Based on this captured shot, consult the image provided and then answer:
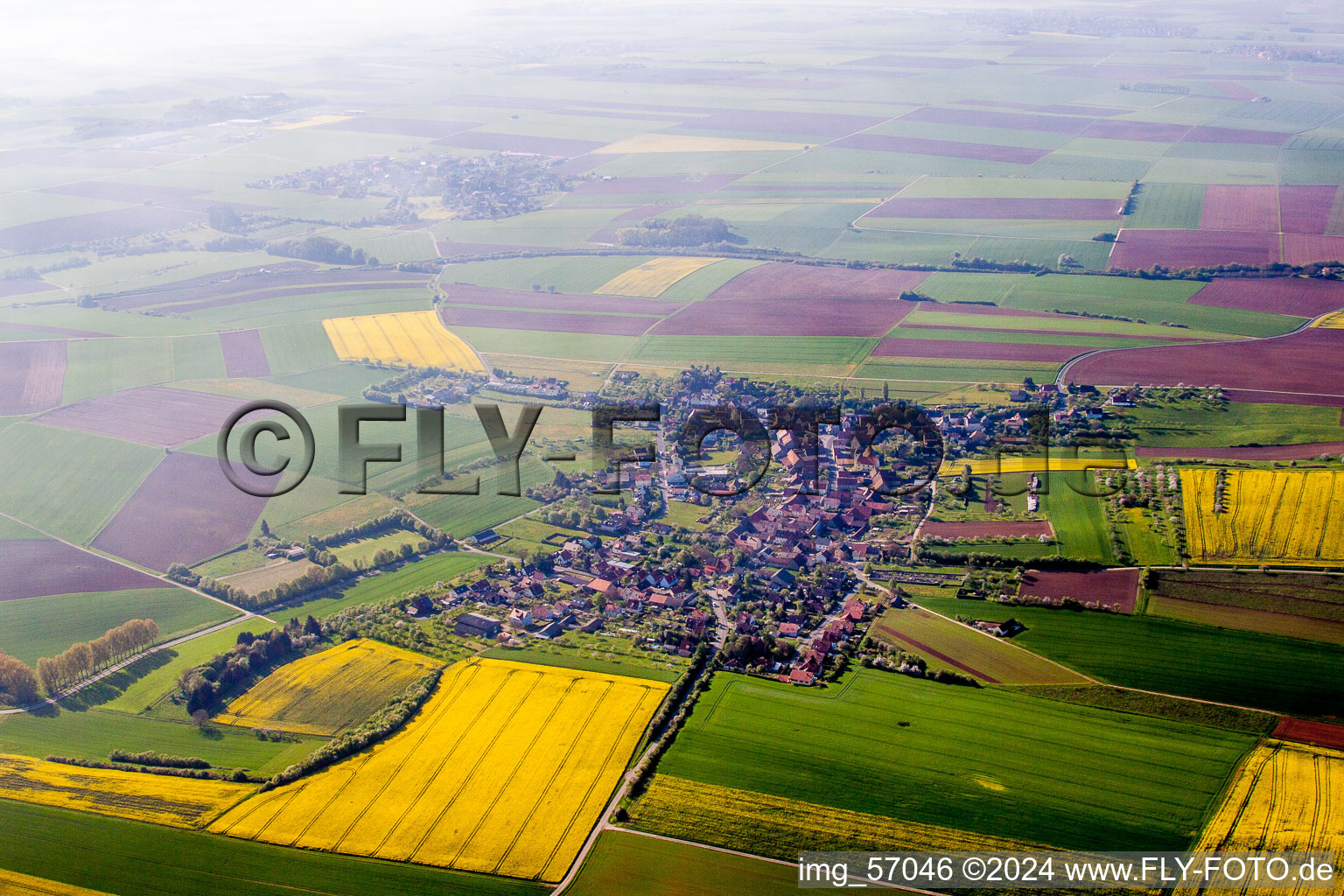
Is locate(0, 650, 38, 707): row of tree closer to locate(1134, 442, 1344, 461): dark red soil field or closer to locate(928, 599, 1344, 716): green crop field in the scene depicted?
locate(928, 599, 1344, 716): green crop field

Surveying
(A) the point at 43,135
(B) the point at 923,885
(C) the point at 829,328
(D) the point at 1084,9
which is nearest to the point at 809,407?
(C) the point at 829,328

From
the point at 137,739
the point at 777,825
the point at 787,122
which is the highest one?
the point at 787,122

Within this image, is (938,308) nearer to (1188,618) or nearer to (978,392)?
(978,392)

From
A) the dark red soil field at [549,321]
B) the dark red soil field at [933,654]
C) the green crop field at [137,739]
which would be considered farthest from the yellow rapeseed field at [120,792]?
the dark red soil field at [549,321]

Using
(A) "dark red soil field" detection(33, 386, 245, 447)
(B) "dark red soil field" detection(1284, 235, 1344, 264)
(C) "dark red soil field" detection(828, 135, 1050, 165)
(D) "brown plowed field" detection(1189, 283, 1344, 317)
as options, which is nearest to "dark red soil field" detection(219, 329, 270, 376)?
(A) "dark red soil field" detection(33, 386, 245, 447)

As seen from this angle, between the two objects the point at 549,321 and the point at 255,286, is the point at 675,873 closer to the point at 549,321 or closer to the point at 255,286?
the point at 549,321

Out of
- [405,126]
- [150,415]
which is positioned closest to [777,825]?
[150,415]

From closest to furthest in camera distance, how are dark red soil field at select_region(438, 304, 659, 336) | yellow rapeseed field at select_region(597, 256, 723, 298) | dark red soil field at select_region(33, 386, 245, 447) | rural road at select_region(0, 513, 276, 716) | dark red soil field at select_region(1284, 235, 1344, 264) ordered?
rural road at select_region(0, 513, 276, 716), dark red soil field at select_region(33, 386, 245, 447), dark red soil field at select_region(438, 304, 659, 336), dark red soil field at select_region(1284, 235, 1344, 264), yellow rapeseed field at select_region(597, 256, 723, 298)
